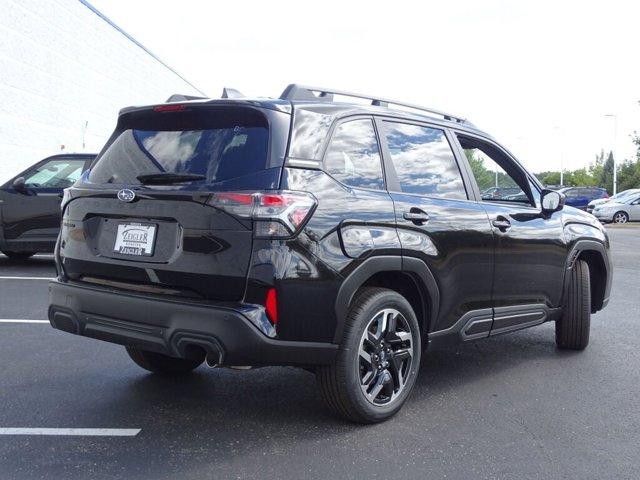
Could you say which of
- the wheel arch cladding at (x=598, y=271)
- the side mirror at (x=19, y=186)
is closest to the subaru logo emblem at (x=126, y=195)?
the wheel arch cladding at (x=598, y=271)

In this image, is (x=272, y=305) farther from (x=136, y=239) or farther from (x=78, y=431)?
(x=78, y=431)

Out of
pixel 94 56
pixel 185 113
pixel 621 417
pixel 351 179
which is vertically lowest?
pixel 621 417

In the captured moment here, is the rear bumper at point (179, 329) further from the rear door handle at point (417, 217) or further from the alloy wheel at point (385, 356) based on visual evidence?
the rear door handle at point (417, 217)

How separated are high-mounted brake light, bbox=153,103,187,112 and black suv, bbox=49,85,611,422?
0.01 m

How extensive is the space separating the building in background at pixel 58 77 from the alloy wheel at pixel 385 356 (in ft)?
54.4

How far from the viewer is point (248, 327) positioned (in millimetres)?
3408

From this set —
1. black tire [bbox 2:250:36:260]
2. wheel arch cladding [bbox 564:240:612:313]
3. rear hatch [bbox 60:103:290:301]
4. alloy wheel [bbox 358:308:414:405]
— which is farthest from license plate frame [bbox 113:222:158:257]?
black tire [bbox 2:250:36:260]

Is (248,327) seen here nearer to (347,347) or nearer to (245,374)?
(347,347)

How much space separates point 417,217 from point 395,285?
43 cm

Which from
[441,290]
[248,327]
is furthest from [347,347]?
[441,290]

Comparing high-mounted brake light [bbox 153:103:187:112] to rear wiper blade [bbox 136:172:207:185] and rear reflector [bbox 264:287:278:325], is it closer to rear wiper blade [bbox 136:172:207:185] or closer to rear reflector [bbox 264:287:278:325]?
rear wiper blade [bbox 136:172:207:185]

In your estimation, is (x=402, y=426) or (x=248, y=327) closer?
(x=248, y=327)

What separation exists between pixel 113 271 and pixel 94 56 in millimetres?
22289

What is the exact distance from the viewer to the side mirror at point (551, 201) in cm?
547
